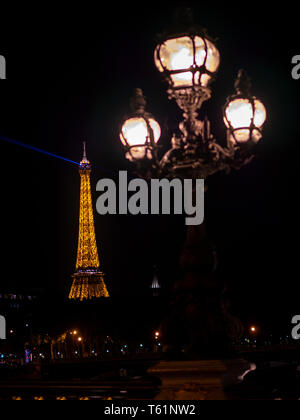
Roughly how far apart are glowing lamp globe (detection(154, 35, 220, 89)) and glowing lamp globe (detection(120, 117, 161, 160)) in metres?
0.70

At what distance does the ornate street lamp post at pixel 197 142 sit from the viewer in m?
7.49

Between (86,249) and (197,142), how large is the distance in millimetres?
69450

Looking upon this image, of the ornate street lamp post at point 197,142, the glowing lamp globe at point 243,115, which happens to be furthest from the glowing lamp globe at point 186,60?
the glowing lamp globe at point 243,115

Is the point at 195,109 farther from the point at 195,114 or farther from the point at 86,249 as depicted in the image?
the point at 86,249

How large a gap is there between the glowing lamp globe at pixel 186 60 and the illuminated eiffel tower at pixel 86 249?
67.8 metres

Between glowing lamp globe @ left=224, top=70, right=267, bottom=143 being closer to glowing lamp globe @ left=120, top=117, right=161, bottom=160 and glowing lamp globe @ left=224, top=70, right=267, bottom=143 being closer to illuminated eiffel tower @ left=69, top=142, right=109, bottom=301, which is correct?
glowing lamp globe @ left=120, top=117, right=161, bottom=160

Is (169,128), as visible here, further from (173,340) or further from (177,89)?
(173,340)

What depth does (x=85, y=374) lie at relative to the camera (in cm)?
3091

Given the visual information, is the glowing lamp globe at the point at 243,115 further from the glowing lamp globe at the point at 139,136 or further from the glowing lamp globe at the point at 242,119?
the glowing lamp globe at the point at 139,136

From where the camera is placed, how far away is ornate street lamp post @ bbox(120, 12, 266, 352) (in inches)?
295

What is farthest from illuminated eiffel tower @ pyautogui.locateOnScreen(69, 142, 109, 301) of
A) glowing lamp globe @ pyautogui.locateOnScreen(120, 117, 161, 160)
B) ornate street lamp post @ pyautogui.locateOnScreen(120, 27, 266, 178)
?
ornate street lamp post @ pyautogui.locateOnScreen(120, 27, 266, 178)

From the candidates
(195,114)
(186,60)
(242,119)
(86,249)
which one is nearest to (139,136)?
(195,114)

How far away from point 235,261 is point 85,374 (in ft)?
69.5
